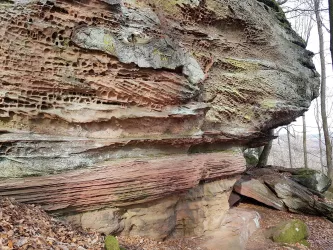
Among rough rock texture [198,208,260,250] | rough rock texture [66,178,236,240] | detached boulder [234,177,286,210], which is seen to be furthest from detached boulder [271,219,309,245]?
detached boulder [234,177,286,210]

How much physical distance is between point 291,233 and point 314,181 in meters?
5.58

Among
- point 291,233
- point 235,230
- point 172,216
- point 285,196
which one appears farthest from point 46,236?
point 285,196

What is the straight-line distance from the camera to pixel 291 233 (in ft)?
28.8

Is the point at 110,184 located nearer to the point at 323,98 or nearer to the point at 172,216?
the point at 172,216

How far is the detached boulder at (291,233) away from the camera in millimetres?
8719

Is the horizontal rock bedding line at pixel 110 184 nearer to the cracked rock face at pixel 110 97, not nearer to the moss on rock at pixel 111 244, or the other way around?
the cracked rock face at pixel 110 97

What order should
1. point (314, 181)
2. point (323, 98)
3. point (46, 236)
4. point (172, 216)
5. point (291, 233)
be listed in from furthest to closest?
1. point (323, 98)
2. point (314, 181)
3. point (291, 233)
4. point (172, 216)
5. point (46, 236)

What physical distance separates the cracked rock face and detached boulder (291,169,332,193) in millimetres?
6599

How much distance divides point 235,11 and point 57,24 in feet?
19.1

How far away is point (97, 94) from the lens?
5.86 m

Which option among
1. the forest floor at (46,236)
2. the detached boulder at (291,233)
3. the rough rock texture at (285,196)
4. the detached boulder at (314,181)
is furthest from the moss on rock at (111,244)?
the detached boulder at (314,181)

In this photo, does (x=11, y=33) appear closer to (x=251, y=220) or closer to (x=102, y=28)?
(x=102, y=28)

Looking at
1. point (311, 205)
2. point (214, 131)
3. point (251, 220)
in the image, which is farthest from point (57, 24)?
point (311, 205)

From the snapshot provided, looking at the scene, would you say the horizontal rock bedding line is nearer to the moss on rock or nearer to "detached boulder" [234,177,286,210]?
→ the moss on rock
